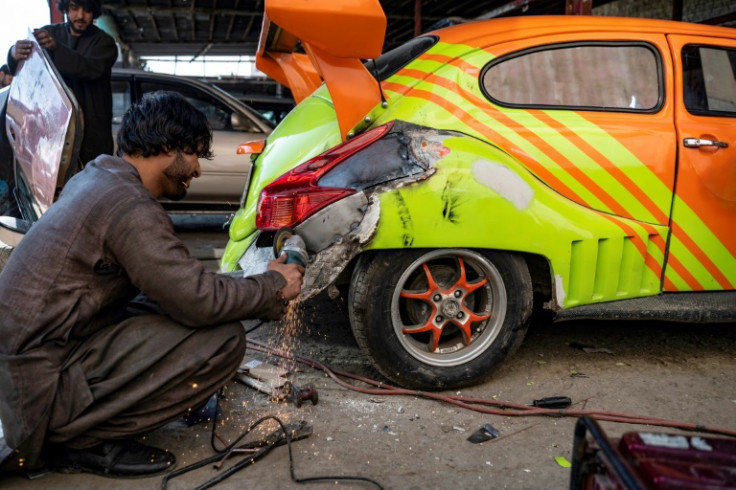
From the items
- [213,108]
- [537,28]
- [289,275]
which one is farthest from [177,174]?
[213,108]

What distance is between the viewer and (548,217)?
3.17 metres

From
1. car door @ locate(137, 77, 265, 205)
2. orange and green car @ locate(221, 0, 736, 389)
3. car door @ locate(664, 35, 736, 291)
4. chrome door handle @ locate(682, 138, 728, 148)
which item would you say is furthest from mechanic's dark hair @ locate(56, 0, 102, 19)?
chrome door handle @ locate(682, 138, 728, 148)

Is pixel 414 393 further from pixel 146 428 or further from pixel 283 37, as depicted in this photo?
pixel 283 37

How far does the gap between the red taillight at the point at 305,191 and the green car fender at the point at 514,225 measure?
0.87 ft

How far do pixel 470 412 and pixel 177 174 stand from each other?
1.68m

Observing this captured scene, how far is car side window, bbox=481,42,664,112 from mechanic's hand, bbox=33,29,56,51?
3.21m

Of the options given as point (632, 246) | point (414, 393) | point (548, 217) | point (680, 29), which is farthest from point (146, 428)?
point (680, 29)

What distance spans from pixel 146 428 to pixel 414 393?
4.14ft

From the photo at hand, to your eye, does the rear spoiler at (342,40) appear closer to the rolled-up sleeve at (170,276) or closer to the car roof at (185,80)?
the rolled-up sleeve at (170,276)

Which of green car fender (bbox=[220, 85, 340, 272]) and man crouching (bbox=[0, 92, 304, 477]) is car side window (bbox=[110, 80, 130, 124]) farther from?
man crouching (bbox=[0, 92, 304, 477])

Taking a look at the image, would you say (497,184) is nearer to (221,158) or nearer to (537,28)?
(537,28)

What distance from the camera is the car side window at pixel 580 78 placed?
10.8ft

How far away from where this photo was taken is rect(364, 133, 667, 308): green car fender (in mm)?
3021

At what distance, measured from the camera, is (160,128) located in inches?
99.3
